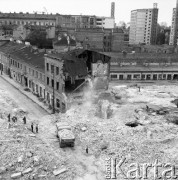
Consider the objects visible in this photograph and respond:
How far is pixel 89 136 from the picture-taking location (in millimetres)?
28094

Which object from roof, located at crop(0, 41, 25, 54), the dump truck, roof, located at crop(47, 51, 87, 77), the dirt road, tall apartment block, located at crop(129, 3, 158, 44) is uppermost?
tall apartment block, located at crop(129, 3, 158, 44)

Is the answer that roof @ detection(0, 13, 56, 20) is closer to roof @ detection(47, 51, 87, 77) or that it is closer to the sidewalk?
the sidewalk

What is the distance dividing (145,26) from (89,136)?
11415 centimetres

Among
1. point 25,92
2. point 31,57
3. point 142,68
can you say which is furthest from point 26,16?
point 25,92

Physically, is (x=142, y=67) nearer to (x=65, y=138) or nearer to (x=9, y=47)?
(x=9, y=47)

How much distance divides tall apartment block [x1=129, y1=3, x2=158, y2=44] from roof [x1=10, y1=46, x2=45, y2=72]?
286 feet

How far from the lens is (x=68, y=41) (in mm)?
66500

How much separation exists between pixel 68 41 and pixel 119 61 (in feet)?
46.7

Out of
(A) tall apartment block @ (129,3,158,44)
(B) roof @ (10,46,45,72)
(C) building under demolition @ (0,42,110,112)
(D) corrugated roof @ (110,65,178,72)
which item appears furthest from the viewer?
(A) tall apartment block @ (129,3,158,44)

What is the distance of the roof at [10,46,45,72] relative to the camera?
45700mm

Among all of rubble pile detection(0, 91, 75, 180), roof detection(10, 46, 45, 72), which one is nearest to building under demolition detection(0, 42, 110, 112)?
roof detection(10, 46, 45, 72)

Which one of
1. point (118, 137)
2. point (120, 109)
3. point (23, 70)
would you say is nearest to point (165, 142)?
point (118, 137)

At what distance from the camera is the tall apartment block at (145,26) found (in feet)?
427

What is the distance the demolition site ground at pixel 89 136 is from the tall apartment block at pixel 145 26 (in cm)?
9468
